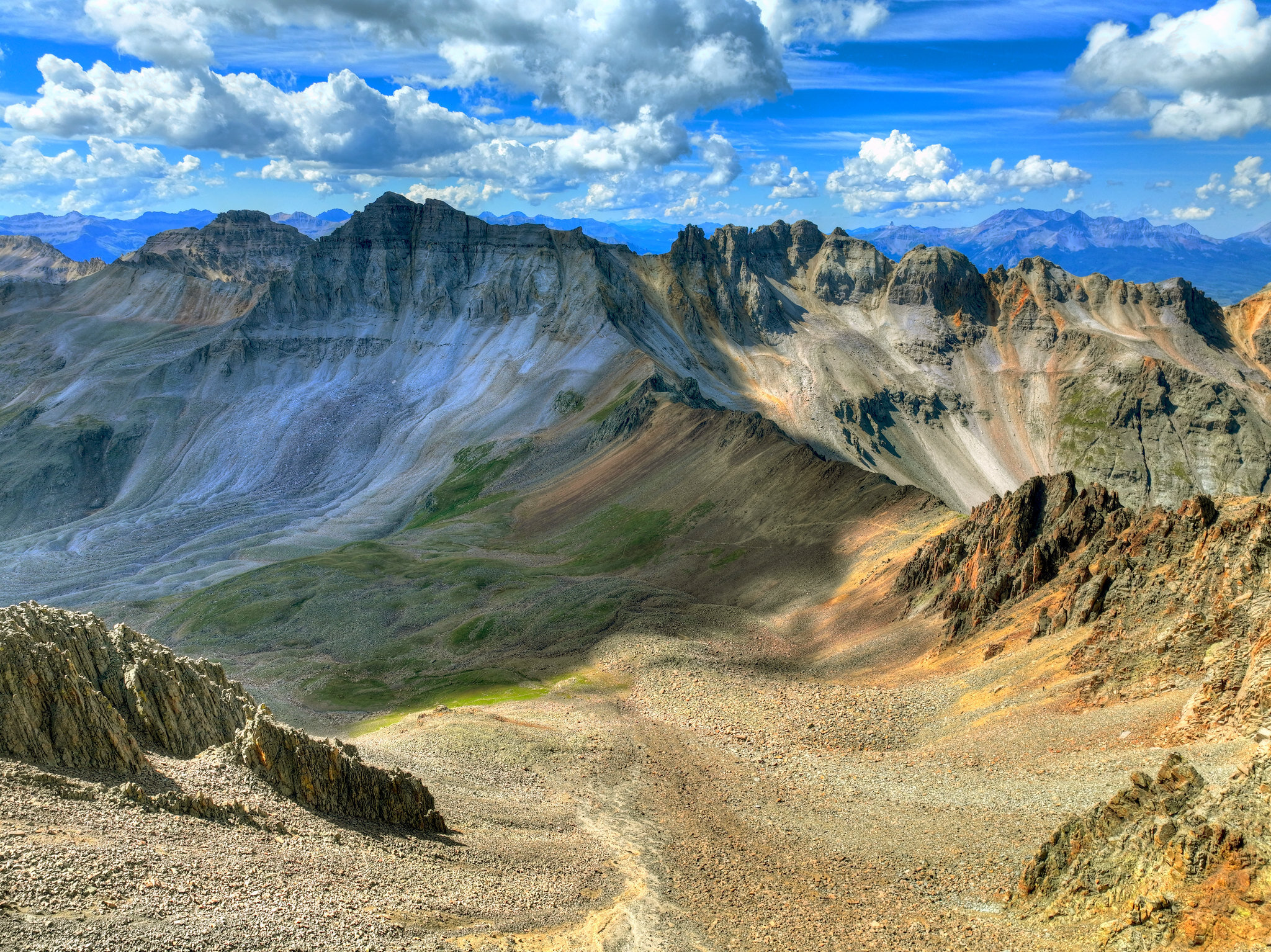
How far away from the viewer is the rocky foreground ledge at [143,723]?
94.9 feet

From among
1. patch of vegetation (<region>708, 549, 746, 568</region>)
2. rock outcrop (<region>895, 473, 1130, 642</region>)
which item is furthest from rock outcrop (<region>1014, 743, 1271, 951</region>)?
patch of vegetation (<region>708, 549, 746, 568</region>)

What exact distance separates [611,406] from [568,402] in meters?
13.8

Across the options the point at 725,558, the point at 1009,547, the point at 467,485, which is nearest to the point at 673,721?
the point at 1009,547

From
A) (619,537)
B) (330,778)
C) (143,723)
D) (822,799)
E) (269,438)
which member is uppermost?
(269,438)

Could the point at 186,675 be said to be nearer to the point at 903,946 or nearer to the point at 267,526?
the point at 903,946

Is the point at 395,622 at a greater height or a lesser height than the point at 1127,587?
lesser

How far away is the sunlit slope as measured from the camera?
7750cm

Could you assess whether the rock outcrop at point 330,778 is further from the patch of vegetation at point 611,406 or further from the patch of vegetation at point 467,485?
the patch of vegetation at point 611,406

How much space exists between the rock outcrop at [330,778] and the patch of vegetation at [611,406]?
11349 centimetres

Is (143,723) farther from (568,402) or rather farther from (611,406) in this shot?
(568,402)

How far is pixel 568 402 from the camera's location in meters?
163

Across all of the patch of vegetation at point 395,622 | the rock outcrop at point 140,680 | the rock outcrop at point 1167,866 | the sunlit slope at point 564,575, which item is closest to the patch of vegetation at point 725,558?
the sunlit slope at point 564,575

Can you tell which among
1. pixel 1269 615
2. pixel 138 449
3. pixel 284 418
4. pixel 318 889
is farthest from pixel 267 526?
pixel 1269 615

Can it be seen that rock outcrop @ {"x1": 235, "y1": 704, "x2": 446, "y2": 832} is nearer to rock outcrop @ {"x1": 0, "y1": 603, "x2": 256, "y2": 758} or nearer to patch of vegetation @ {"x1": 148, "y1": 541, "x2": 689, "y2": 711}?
rock outcrop @ {"x1": 0, "y1": 603, "x2": 256, "y2": 758}
